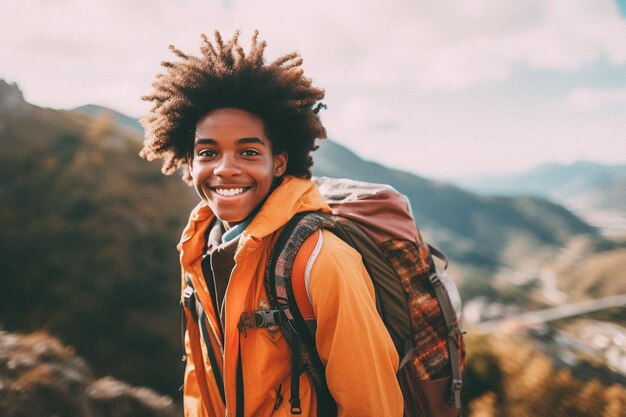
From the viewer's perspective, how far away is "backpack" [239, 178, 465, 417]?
1.74 meters

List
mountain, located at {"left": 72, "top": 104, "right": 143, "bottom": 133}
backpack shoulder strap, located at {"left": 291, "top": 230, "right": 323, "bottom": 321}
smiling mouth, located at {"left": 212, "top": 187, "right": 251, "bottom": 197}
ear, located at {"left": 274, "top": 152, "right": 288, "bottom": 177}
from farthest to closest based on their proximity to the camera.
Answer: mountain, located at {"left": 72, "top": 104, "right": 143, "bottom": 133} < ear, located at {"left": 274, "top": 152, "right": 288, "bottom": 177} < smiling mouth, located at {"left": 212, "top": 187, "right": 251, "bottom": 197} < backpack shoulder strap, located at {"left": 291, "top": 230, "right": 323, "bottom": 321}

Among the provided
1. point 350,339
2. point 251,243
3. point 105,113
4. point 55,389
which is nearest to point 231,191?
point 251,243

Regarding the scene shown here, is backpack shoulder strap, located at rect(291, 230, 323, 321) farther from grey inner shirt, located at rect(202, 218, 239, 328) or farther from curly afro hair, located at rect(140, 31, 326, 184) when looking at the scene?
curly afro hair, located at rect(140, 31, 326, 184)

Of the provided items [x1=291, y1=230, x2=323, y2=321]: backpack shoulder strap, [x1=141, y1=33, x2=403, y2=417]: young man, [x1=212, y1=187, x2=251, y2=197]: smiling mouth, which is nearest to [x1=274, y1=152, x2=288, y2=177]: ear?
[x1=141, y1=33, x2=403, y2=417]: young man

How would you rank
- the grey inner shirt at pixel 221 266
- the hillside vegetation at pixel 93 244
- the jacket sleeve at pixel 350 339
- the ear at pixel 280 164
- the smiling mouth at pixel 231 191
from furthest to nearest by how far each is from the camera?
the hillside vegetation at pixel 93 244
the ear at pixel 280 164
the smiling mouth at pixel 231 191
the grey inner shirt at pixel 221 266
the jacket sleeve at pixel 350 339

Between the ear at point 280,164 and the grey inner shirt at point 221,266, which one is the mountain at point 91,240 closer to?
the grey inner shirt at point 221,266

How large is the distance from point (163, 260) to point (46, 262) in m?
4.03

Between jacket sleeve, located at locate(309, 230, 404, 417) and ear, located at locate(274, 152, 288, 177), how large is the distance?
864mm

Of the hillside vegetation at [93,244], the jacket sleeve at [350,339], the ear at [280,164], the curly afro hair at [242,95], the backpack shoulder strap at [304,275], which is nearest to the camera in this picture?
the jacket sleeve at [350,339]

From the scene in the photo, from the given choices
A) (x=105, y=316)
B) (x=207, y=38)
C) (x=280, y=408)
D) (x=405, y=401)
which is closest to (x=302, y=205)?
(x=280, y=408)

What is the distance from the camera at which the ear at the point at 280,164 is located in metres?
2.35

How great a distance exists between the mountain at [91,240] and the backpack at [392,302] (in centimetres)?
869

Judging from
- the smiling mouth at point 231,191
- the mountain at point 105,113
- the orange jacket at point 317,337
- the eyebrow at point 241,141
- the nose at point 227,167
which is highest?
the mountain at point 105,113

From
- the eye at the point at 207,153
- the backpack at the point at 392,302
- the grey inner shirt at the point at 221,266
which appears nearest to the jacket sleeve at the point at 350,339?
the backpack at the point at 392,302
